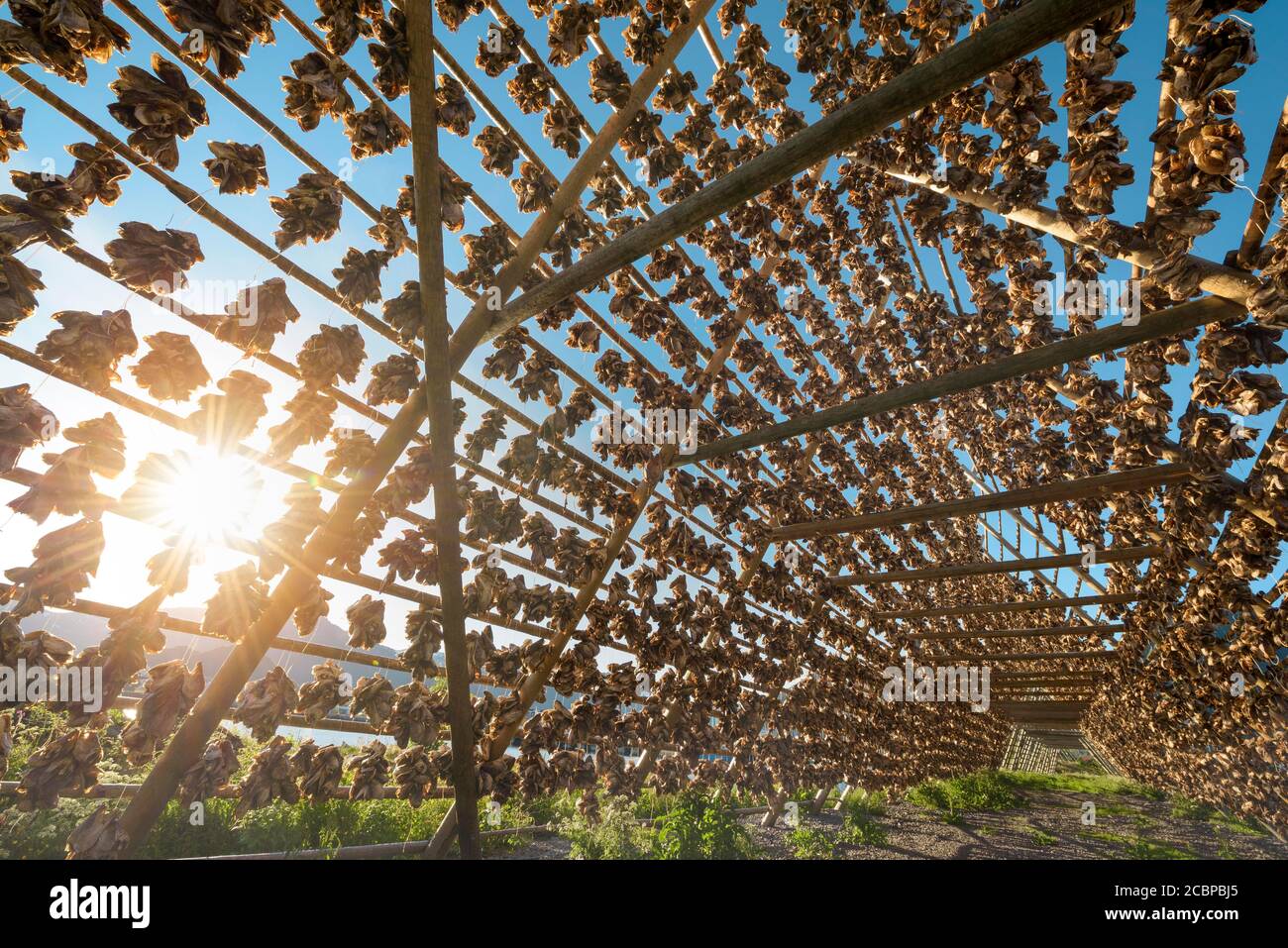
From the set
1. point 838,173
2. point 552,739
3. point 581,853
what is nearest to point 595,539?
point 552,739

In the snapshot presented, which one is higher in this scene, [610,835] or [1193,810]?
[610,835]

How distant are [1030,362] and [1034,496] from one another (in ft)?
7.37

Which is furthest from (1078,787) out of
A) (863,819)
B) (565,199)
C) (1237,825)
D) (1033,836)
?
(565,199)

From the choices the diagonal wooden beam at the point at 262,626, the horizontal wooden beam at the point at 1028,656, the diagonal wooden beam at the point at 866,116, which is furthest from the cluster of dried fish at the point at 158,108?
the horizontal wooden beam at the point at 1028,656

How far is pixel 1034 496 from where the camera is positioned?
187 inches

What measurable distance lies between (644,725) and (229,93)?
5392mm

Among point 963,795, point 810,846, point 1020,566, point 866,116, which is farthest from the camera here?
point 963,795

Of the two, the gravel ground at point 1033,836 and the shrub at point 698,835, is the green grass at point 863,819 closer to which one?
the gravel ground at point 1033,836

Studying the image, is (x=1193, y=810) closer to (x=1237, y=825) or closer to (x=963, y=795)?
(x=1237, y=825)

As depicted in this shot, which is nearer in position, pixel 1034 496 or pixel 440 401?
pixel 440 401

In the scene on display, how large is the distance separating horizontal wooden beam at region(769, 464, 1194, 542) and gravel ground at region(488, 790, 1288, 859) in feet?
24.2

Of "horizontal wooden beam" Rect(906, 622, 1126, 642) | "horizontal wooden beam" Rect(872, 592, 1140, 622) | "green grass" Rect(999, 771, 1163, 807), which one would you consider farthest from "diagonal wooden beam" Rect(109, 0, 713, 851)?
"green grass" Rect(999, 771, 1163, 807)

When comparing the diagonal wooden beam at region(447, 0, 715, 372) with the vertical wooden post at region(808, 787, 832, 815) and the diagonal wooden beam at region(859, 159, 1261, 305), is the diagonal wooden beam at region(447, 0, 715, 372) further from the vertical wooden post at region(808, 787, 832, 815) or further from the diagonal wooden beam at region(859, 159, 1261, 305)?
the vertical wooden post at region(808, 787, 832, 815)

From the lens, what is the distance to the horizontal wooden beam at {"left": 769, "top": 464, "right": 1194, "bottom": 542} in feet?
13.9
